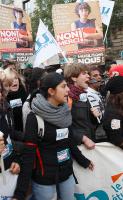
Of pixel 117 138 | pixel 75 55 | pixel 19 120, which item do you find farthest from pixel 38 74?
pixel 75 55

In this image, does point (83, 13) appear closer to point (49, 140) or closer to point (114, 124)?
point (114, 124)

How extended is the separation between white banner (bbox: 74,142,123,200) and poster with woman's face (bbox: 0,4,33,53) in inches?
207

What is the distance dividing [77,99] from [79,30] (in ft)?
14.8

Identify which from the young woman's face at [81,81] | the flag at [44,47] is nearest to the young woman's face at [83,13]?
the flag at [44,47]

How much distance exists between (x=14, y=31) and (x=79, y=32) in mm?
1496

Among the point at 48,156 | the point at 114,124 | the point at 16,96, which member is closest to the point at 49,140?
the point at 48,156

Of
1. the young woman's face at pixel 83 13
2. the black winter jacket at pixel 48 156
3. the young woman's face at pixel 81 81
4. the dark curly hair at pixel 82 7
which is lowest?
the black winter jacket at pixel 48 156

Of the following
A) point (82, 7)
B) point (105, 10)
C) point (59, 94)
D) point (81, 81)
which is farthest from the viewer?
point (105, 10)

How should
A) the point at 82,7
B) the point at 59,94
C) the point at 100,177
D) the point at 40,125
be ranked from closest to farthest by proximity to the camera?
the point at 40,125 < the point at 59,94 < the point at 100,177 < the point at 82,7

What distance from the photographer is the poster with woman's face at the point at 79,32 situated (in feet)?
27.7

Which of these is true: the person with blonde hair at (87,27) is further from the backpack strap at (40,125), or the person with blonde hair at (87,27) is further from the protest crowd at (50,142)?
the backpack strap at (40,125)

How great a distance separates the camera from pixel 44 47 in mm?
7379

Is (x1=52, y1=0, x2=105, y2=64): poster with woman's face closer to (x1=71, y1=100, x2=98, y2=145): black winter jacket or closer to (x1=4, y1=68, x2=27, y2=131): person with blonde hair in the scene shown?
(x1=4, y1=68, x2=27, y2=131): person with blonde hair

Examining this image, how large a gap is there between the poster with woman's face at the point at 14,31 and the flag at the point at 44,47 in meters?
1.29
